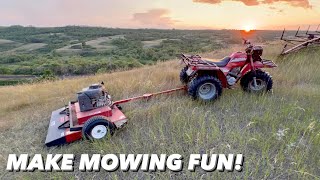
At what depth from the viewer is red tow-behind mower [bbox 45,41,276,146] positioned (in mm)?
3879

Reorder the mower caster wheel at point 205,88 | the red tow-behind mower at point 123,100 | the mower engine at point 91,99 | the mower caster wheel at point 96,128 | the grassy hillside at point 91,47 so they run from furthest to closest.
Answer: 1. the grassy hillside at point 91,47
2. the mower caster wheel at point 205,88
3. the mower engine at point 91,99
4. the red tow-behind mower at point 123,100
5. the mower caster wheel at point 96,128

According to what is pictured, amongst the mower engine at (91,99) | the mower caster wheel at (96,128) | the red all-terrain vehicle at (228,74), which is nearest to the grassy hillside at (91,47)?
the red all-terrain vehicle at (228,74)

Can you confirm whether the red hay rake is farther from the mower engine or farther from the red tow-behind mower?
the mower engine

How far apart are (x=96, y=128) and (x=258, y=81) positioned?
3503mm

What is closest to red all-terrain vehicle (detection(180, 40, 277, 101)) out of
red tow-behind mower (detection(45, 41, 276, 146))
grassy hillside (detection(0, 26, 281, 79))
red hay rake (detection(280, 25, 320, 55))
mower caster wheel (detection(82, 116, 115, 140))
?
red tow-behind mower (detection(45, 41, 276, 146))

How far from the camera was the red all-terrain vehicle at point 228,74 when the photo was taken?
4801mm

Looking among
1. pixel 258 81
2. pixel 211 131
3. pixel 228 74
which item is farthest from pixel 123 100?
pixel 258 81

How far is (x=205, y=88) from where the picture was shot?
4.96 m

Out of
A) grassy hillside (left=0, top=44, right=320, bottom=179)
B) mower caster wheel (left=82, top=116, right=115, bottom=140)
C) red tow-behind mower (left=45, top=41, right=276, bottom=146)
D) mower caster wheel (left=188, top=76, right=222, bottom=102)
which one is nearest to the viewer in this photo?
grassy hillside (left=0, top=44, right=320, bottom=179)

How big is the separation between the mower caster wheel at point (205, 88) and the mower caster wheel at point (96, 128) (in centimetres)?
175

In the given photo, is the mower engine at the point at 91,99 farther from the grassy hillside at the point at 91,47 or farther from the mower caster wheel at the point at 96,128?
the grassy hillside at the point at 91,47

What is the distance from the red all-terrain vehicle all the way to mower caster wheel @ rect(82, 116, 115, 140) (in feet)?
5.82

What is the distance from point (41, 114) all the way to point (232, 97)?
4.15 meters

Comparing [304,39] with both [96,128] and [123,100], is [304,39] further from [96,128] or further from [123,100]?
[96,128]
